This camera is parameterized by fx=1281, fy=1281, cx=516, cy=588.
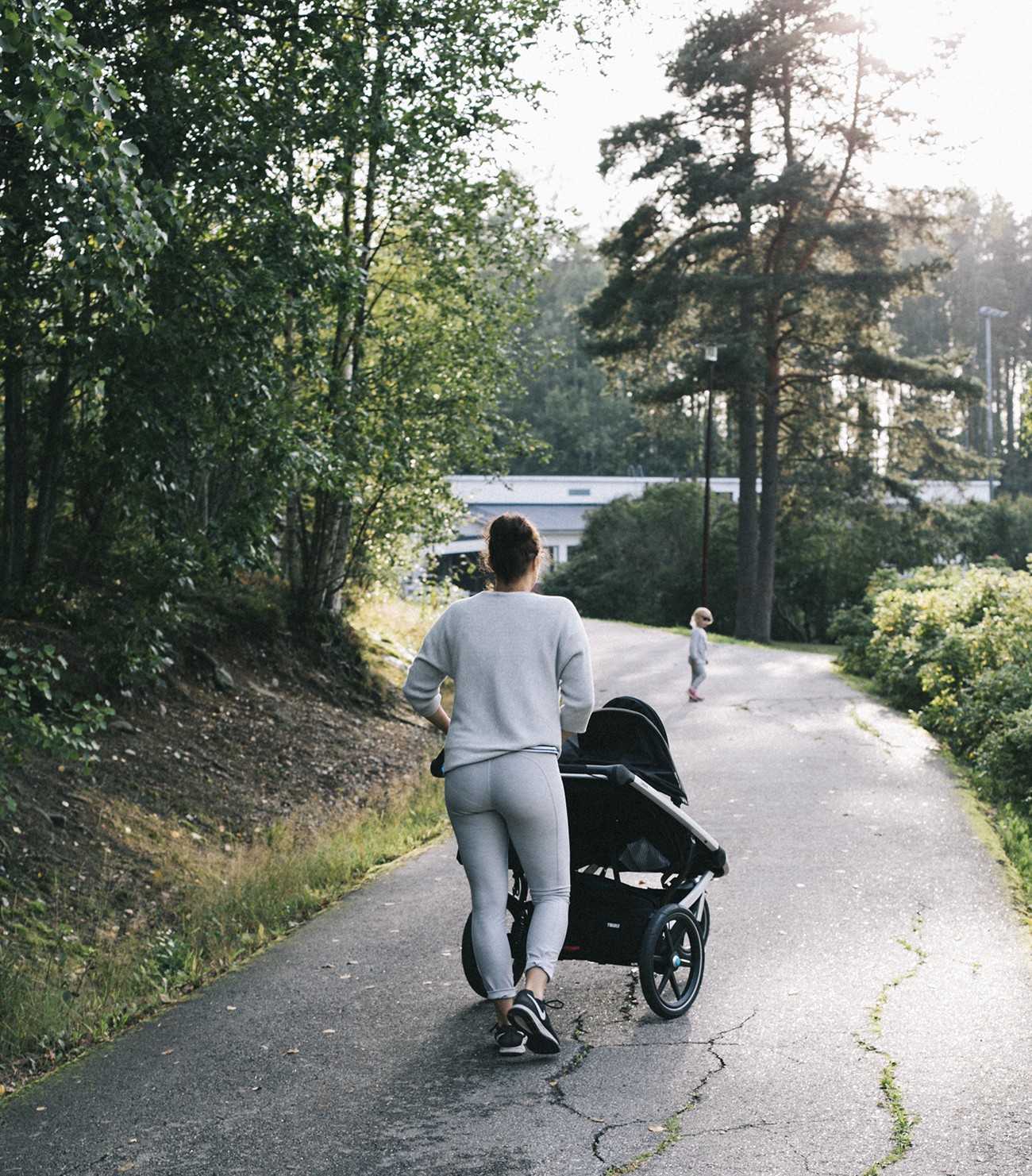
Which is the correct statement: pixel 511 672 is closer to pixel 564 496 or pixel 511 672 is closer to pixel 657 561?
pixel 657 561

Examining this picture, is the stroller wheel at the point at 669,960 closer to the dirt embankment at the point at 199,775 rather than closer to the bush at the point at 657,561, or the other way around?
the dirt embankment at the point at 199,775

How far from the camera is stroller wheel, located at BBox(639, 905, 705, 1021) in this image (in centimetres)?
498

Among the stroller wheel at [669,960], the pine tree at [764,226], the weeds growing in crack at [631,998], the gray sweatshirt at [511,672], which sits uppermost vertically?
the pine tree at [764,226]

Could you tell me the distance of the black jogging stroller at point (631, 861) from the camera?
5.09m

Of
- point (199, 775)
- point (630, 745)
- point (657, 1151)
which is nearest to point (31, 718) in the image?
point (630, 745)

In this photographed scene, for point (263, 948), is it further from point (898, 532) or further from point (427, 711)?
point (898, 532)

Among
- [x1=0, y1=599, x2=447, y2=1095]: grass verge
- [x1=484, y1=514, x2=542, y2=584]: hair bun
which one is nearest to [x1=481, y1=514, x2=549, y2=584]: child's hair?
[x1=484, y1=514, x2=542, y2=584]: hair bun

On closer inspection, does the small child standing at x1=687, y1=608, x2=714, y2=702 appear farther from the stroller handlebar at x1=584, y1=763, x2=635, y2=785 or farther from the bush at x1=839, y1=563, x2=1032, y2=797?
the stroller handlebar at x1=584, y1=763, x2=635, y2=785

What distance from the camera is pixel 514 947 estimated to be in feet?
17.6

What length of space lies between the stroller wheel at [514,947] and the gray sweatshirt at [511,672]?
0.87 m

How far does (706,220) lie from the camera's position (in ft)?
114

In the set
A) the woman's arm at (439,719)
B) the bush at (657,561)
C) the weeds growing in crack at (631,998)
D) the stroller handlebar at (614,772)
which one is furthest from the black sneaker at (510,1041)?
the bush at (657,561)

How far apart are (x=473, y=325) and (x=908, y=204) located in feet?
75.6

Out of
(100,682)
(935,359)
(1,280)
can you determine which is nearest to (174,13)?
(1,280)
